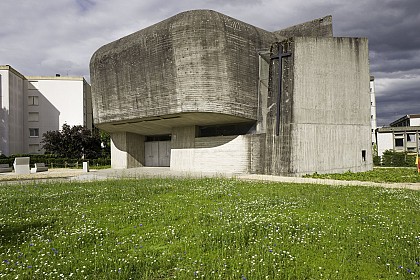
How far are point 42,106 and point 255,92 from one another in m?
44.3

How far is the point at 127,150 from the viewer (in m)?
36.4

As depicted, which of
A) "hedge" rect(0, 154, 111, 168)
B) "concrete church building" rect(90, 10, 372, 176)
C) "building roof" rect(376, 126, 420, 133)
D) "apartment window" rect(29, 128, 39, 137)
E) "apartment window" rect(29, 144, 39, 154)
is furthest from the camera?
"building roof" rect(376, 126, 420, 133)

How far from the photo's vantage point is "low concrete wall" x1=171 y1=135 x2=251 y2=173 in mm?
26250

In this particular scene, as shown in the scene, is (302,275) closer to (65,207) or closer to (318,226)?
(318,226)

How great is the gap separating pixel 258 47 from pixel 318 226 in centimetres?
2163

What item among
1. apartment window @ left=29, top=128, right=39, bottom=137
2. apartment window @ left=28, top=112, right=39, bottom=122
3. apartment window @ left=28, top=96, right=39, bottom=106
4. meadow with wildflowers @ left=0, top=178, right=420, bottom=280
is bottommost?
meadow with wildflowers @ left=0, top=178, right=420, bottom=280

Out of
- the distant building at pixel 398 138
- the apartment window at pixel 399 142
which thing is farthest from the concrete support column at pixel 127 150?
the apartment window at pixel 399 142

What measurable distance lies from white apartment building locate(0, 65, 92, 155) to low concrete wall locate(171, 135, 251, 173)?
33.7 meters

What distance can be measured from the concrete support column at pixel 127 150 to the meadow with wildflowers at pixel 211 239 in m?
25.7

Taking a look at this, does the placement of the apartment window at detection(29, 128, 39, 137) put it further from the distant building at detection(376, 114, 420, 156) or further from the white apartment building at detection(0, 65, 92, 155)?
the distant building at detection(376, 114, 420, 156)

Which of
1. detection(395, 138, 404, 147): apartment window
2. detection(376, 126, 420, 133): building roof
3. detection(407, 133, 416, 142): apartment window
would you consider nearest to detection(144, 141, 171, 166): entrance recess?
detection(376, 126, 420, 133): building roof

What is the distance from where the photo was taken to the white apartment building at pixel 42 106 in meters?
54.1

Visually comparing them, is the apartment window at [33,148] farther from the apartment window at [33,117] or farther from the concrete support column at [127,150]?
the concrete support column at [127,150]

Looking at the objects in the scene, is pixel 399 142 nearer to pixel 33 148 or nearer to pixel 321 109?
pixel 321 109
